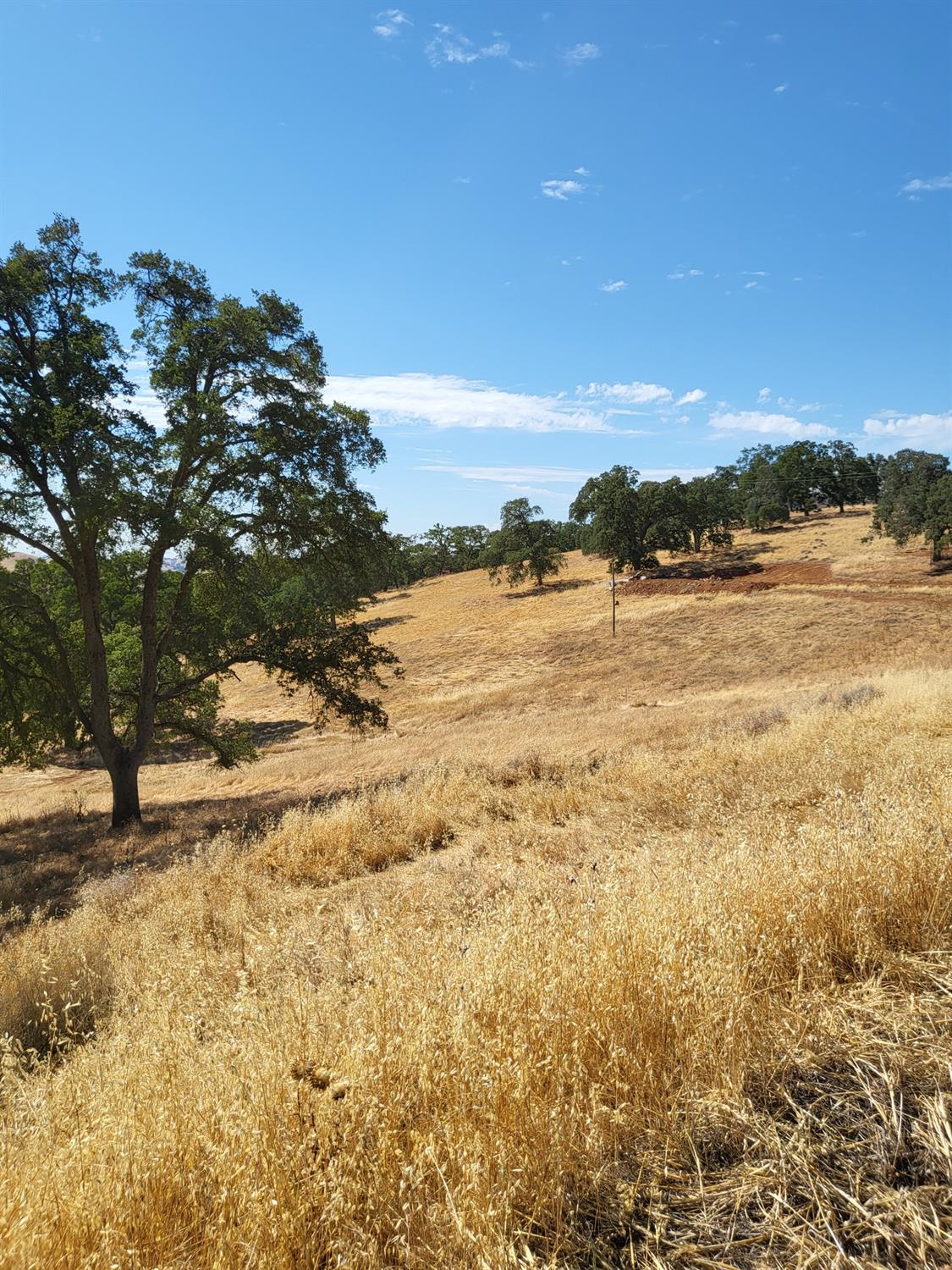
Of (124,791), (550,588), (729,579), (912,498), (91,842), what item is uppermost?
(912,498)

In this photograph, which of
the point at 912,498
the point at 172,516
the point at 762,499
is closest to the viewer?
the point at 172,516

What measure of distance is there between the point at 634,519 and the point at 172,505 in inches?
2247

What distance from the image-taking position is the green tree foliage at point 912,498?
48.0 metres

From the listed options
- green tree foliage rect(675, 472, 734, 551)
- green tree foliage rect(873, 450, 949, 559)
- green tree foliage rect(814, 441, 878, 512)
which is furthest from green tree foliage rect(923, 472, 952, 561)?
green tree foliage rect(814, 441, 878, 512)

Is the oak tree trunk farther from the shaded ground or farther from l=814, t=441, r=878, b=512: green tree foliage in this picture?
l=814, t=441, r=878, b=512: green tree foliage

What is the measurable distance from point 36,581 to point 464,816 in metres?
13.3

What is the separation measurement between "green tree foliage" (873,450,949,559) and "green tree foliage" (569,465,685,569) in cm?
1812

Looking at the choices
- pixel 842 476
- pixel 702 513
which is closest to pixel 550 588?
pixel 702 513

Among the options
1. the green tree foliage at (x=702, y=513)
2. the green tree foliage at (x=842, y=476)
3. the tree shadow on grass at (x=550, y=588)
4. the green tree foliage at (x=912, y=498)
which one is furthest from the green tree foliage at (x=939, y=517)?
the green tree foliage at (x=842, y=476)

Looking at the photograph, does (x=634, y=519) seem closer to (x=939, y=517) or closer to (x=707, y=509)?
(x=707, y=509)

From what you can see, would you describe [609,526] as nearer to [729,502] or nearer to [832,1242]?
[729,502]

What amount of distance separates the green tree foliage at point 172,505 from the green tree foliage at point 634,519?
1994 inches

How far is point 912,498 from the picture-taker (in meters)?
52.3

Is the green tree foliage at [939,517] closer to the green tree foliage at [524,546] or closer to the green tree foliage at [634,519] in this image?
the green tree foliage at [634,519]
